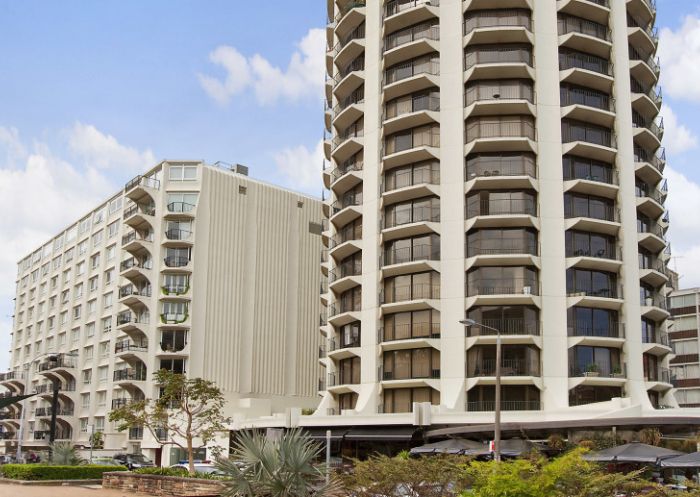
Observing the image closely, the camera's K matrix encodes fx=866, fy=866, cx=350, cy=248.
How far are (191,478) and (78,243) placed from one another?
7449 centimetres

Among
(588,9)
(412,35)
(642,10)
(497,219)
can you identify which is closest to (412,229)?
(497,219)

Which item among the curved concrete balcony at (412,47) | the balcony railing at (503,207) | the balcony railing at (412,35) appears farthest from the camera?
the balcony railing at (412,35)

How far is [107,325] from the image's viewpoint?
90875 millimetres

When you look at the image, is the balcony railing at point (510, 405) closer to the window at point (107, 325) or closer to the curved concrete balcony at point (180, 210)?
the curved concrete balcony at point (180, 210)

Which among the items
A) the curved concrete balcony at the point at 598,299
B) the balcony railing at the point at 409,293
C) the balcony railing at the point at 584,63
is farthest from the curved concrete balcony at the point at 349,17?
the curved concrete balcony at the point at 598,299

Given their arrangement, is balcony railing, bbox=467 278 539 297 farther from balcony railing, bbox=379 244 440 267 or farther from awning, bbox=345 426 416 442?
awning, bbox=345 426 416 442

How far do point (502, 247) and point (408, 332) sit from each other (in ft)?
27.4

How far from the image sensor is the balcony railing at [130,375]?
77.9 meters

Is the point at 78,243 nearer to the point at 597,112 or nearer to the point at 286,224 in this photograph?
the point at 286,224

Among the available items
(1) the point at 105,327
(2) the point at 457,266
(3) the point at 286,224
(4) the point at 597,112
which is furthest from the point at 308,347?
(4) the point at 597,112

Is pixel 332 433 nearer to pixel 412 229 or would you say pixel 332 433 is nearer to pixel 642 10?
pixel 412 229

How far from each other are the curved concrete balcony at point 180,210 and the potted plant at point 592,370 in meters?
39.1

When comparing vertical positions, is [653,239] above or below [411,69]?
below

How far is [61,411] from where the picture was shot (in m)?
94.5
